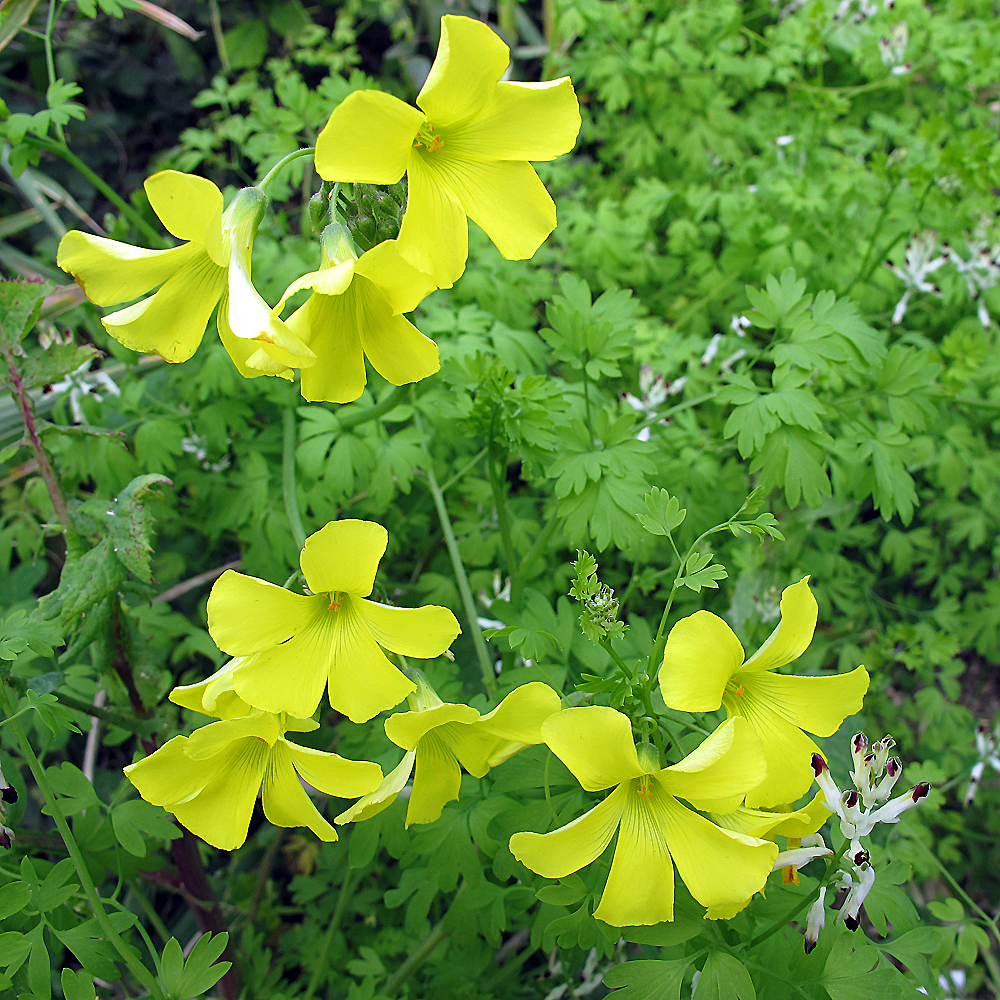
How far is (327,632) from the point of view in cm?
107

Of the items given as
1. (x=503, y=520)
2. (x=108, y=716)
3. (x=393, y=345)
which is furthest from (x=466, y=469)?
(x=108, y=716)

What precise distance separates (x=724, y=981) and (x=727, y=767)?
0.35 m

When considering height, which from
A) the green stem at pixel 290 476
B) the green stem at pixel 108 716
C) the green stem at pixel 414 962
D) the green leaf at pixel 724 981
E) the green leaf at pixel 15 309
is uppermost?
the green leaf at pixel 15 309

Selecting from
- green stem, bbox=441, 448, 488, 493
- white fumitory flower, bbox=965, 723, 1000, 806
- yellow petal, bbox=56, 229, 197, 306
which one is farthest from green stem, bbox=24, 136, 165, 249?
white fumitory flower, bbox=965, 723, 1000, 806

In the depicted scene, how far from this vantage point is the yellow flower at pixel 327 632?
96 cm

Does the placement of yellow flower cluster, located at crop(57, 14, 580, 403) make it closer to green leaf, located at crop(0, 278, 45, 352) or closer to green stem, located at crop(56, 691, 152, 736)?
green leaf, located at crop(0, 278, 45, 352)

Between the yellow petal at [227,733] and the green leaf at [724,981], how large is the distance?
2.22ft

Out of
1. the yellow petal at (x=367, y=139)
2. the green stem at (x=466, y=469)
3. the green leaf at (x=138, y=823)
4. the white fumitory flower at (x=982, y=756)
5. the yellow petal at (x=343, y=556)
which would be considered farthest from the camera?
the white fumitory flower at (x=982, y=756)

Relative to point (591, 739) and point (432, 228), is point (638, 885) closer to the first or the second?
point (591, 739)

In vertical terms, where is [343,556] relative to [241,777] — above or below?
above

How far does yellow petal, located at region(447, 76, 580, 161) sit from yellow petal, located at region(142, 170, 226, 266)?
0.33 meters

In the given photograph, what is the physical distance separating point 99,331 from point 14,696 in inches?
51.3

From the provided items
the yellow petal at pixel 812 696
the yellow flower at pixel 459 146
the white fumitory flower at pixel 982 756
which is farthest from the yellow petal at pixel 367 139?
the white fumitory flower at pixel 982 756

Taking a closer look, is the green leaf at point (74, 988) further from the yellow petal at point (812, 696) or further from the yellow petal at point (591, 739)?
the yellow petal at point (812, 696)
